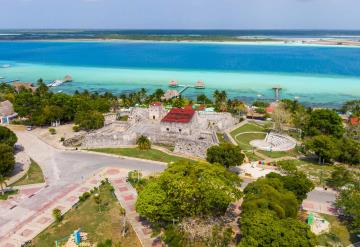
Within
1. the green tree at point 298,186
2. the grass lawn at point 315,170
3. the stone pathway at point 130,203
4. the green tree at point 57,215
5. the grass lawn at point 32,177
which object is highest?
the green tree at point 298,186

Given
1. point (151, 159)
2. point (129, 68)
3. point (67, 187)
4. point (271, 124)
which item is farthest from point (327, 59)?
point (67, 187)

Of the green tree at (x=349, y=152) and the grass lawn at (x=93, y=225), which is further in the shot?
the green tree at (x=349, y=152)

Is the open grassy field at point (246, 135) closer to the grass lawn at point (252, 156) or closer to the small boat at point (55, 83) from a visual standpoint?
the grass lawn at point (252, 156)

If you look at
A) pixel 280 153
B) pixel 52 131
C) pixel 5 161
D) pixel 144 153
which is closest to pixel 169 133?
pixel 144 153

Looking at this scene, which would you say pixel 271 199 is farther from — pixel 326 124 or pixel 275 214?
pixel 326 124

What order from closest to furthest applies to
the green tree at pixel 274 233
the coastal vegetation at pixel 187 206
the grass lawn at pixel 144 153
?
the green tree at pixel 274 233 < the coastal vegetation at pixel 187 206 < the grass lawn at pixel 144 153

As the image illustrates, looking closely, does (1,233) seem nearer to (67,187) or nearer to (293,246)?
(67,187)

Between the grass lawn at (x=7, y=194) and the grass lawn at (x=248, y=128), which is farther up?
the grass lawn at (x=7, y=194)

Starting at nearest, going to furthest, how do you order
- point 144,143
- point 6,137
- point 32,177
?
point 32,177
point 6,137
point 144,143

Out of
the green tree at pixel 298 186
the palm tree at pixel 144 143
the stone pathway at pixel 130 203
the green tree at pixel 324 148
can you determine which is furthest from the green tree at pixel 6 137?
the green tree at pixel 324 148
